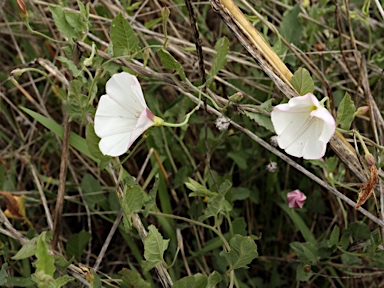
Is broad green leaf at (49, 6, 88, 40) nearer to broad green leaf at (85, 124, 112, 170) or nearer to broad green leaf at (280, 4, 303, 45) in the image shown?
broad green leaf at (85, 124, 112, 170)

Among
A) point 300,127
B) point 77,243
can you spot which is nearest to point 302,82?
point 300,127

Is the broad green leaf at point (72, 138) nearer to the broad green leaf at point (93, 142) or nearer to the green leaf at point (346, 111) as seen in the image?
the broad green leaf at point (93, 142)

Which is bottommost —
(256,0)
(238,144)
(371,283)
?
(371,283)

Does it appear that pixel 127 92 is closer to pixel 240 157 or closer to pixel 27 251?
pixel 27 251

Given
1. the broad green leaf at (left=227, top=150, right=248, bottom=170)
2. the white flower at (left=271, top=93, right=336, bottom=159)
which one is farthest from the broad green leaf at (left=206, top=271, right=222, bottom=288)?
the broad green leaf at (left=227, top=150, right=248, bottom=170)

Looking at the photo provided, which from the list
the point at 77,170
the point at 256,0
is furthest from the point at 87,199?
the point at 256,0

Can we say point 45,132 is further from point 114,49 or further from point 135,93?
point 135,93

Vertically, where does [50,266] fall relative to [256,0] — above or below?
below
